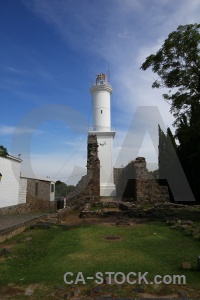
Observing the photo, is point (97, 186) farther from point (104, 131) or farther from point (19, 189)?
point (104, 131)

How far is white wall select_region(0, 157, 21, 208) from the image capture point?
16.3 m

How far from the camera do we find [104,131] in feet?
97.9

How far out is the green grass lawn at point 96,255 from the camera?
4.92 meters

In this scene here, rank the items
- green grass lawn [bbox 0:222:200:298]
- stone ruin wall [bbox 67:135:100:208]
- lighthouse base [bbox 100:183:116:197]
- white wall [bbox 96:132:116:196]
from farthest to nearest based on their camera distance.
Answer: white wall [bbox 96:132:116:196] → lighthouse base [bbox 100:183:116:197] → stone ruin wall [bbox 67:135:100:208] → green grass lawn [bbox 0:222:200:298]

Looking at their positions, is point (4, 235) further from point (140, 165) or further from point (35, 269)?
point (140, 165)

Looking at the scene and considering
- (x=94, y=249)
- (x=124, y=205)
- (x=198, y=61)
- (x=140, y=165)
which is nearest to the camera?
(x=94, y=249)

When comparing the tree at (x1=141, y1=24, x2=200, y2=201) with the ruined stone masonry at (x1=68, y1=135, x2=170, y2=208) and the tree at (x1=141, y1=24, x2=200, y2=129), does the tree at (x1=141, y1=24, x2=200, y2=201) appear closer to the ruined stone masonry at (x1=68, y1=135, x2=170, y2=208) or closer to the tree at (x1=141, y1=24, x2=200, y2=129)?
the tree at (x1=141, y1=24, x2=200, y2=129)

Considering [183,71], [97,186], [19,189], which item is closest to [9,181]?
[19,189]

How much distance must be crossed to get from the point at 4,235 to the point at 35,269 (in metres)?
3.62

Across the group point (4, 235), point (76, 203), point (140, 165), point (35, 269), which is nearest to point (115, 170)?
point (140, 165)

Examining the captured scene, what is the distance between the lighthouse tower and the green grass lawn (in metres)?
19.3

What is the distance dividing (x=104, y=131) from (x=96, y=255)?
79.3ft

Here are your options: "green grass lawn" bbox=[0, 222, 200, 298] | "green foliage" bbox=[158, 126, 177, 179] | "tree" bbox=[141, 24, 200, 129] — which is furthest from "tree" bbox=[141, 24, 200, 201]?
"green foliage" bbox=[158, 126, 177, 179]

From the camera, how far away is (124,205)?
16875 millimetres
